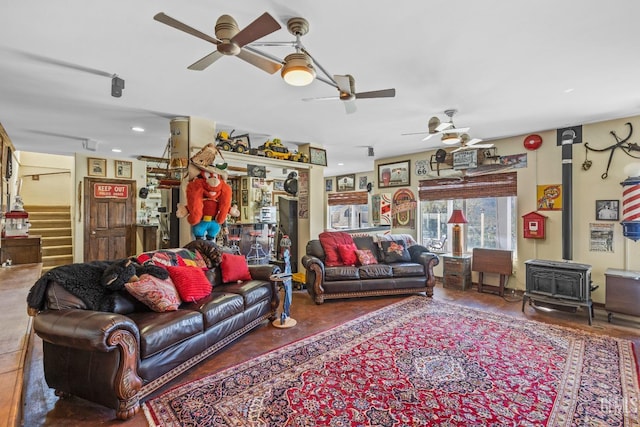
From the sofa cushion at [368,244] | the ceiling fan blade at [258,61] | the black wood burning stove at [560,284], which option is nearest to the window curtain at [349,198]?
Result: the sofa cushion at [368,244]

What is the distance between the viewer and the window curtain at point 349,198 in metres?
9.24

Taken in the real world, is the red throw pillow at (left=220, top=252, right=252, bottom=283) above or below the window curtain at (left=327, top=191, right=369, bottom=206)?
below

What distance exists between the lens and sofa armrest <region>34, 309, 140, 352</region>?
1877 mm

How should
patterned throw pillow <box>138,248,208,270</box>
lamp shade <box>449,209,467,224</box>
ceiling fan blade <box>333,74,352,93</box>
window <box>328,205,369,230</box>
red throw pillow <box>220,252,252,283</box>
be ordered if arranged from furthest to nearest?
window <box>328,205,369,230</box> < lamp shade <box>449,209,467,224</box> < red throw pillow <box>220,252,252,283</box> < patterned throw pillow <box>138,248,208,270</box> < ceiling fan blade <box>333,74,352,93</box>

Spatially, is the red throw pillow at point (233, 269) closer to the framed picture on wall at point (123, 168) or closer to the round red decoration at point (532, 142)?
the round red decoration at point (532, 142)

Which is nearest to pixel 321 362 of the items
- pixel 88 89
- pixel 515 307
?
pixel 515 307

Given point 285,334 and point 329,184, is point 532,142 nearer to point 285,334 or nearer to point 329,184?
point 285,334

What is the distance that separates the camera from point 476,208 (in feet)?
18.5

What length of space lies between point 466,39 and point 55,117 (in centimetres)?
487

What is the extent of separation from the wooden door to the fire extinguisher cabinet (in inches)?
309

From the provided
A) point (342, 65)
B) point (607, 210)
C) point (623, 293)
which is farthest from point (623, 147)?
point (342, 65)

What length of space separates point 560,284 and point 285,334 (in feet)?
11.2

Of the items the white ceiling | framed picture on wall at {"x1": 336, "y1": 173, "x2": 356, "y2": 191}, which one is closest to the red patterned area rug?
the white ceiling

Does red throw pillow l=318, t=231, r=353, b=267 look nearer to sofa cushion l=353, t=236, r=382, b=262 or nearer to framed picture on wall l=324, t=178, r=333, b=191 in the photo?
sofa cushion l=353, t=236, r=382, b=262
